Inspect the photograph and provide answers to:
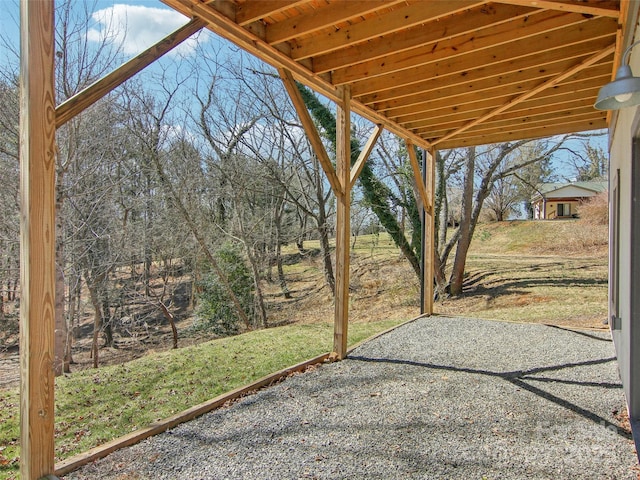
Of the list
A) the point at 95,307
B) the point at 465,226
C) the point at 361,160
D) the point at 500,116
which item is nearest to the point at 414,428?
the point at 361,160

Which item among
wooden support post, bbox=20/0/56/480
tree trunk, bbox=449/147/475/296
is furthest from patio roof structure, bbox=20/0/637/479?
tree trunk, bbox=449/147/475/296

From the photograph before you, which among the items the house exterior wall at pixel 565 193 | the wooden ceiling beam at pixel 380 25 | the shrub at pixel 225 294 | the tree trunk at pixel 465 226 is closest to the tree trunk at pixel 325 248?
the shrub at pixel 225 294

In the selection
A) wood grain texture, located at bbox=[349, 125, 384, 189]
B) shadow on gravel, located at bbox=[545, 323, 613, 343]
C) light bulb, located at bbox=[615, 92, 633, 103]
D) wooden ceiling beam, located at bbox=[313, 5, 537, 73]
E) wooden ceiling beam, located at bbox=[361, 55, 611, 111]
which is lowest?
shadow on gravel, located at bbox=[545, 323, 613, 343]

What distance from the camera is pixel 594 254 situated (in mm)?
12875

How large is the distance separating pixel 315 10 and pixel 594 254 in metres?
13.3

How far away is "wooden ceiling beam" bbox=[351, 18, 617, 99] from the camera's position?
322 centimetres

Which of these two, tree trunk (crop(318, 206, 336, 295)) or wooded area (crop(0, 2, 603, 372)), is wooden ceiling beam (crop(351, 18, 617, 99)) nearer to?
wooded area (crop(0, 2, 603, 372))

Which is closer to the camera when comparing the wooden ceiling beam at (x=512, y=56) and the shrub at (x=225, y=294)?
the wooden ceiling beam at (x=512, y=56)

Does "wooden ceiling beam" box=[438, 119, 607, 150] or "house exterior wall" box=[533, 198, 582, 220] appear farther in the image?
"house exterior wall" box=[533, 198, 582, 220]

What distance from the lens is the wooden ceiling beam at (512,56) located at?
322 centimetres

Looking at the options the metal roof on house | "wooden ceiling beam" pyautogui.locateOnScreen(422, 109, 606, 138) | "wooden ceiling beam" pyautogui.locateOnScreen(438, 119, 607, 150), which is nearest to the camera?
"wooden ceiling beam" pyautogui.locateOnScreen(422, 109, 606, 138)

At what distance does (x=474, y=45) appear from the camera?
132 inches

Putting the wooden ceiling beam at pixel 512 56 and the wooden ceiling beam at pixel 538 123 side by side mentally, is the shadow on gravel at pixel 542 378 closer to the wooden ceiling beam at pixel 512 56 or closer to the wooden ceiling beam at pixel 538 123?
the wooden ceiling beam at pixel 512 56

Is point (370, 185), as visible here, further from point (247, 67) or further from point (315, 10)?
point (315, 10)
